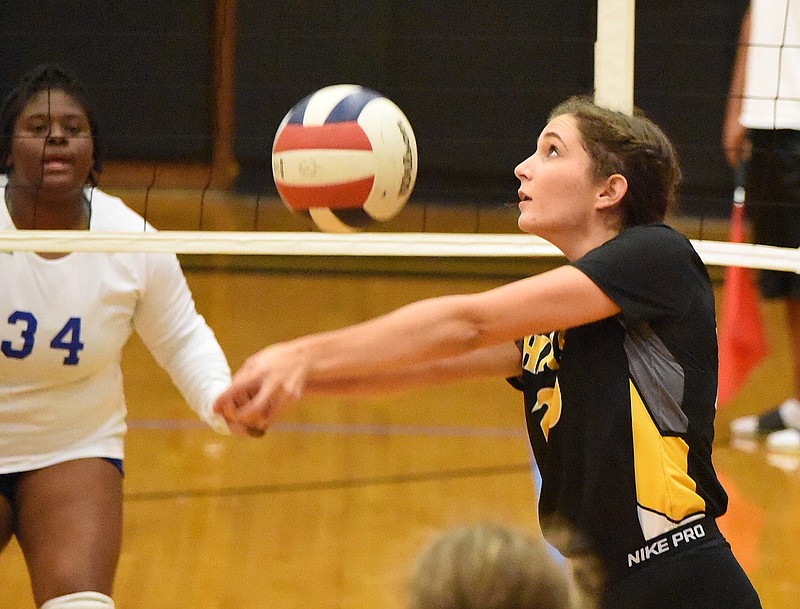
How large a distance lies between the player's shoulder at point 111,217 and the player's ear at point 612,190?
4.47ft

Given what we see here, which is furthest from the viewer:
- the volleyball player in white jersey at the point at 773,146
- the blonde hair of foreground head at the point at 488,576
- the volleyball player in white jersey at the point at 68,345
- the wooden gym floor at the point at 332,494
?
the volleyball player in white jersey at the point at 773,146

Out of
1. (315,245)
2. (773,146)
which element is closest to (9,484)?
(315,245)

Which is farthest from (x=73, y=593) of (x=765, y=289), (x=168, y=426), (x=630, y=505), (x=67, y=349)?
(x=765, y=289)

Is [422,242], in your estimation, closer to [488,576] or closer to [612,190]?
[612,190]

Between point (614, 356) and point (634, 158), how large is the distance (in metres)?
0.36

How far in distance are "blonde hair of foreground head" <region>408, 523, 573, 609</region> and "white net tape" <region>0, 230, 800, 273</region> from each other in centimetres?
180

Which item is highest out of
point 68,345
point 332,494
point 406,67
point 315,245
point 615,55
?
point 615,55

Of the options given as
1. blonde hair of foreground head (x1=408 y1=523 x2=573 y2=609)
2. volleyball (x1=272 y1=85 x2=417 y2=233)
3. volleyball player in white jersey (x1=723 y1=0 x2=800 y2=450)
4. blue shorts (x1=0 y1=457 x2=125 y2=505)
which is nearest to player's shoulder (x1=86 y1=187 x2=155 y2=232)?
volleyball (x1=272 y1=85 x2=417 y2=233)

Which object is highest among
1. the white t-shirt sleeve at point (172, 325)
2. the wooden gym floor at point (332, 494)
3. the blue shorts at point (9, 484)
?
the white t-shirt sleeve at point (172, 325)

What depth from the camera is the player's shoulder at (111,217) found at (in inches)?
129

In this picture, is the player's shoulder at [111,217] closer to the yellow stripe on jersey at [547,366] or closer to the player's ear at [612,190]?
the yellow stripe on jersey at [547,366]

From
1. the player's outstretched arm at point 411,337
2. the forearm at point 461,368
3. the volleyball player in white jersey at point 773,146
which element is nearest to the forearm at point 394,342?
the player's outstretched arm at point 411,337

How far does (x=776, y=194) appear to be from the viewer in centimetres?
533

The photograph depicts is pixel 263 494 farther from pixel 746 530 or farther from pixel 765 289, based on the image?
pixel 765 289
